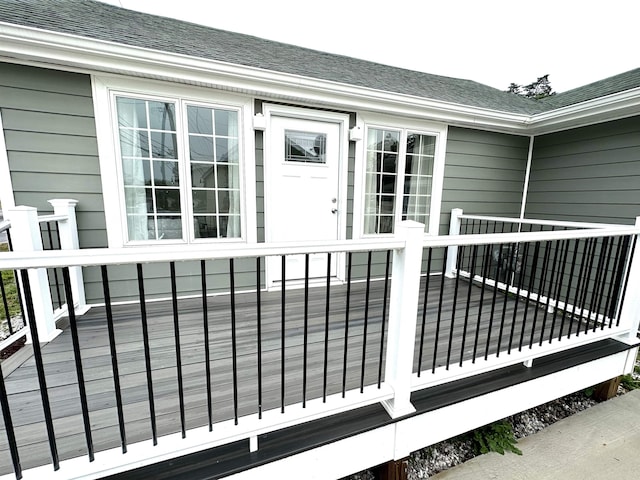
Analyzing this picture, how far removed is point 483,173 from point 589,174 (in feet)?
3.90

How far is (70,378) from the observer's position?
1.69m

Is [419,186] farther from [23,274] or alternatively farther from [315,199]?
[23,274]

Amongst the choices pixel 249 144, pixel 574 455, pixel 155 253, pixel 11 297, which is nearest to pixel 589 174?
A: pixel 574 455

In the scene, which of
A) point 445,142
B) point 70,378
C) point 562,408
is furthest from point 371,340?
point 445,142

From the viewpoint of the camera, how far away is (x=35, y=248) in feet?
6.26

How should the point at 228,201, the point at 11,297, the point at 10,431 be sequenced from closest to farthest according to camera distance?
the point at 10,431
the point at 228,201
the point at 11,297

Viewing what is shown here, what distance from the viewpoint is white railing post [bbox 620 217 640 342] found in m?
2.08

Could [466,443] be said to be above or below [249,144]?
below

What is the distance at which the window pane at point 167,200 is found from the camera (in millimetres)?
2760

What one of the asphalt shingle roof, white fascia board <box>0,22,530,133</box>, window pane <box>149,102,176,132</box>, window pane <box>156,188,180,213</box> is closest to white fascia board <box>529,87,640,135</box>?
the asphalt shingle roof

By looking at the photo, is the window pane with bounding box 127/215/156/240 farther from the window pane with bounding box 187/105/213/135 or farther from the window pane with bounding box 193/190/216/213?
the window pane with bounding box 187/105/213/135

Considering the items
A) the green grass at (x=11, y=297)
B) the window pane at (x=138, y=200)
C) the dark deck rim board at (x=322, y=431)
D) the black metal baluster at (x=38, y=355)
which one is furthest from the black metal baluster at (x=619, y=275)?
the green grass at (x=11, y=297)

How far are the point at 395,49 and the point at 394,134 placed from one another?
9679 mm

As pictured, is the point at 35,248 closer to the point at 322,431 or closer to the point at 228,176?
the point at 228,176
